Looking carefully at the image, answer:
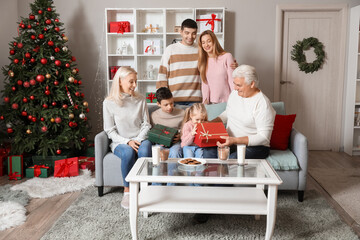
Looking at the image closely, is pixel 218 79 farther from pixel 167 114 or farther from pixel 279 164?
pixel 279 164

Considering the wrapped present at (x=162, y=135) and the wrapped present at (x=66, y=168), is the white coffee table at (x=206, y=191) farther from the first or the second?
the wrapped present at (x=66, y=168)

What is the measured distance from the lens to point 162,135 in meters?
2.89

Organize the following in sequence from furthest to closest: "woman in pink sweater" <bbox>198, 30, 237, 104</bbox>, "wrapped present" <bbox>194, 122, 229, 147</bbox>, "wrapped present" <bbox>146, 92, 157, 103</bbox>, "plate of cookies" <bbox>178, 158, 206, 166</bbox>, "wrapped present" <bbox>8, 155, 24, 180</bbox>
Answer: "wrapped present" <bbox>146, 92, 157, 103</bbox>, "wrapped present" <bbox>8, 155, 24, 180</bbox>, "woman in pink sweater" <bbox>198, 30, 237, 104</bbox>, "wrapped present" <bbox>194, 122, 229, 147</bbox>, "plate of cookies" <bbox>178, 158, 206, 166</bbox>

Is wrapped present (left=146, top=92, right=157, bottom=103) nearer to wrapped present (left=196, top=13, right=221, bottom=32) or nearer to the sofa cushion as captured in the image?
wrapped present (left=196, top=13, right=221, bottom=32)

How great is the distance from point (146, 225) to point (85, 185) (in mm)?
1083

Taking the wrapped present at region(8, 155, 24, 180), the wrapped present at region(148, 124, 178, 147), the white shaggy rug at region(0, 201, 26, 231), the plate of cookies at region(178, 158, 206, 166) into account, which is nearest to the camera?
the plate of cookies at region(178, 158, 206, 166)

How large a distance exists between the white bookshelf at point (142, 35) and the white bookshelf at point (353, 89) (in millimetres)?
1677

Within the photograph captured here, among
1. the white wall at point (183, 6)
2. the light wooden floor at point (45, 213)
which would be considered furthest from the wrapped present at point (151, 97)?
the light wooden floor at point (45, 213)

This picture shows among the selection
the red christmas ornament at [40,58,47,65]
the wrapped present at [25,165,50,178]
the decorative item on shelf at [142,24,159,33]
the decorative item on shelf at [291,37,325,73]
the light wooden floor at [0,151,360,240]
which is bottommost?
the light wooden floor at [0,151,360,240]

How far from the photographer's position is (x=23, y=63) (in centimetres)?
367

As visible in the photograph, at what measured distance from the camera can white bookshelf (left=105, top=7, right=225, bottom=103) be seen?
14.5ft

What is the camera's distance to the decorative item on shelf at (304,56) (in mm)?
4547

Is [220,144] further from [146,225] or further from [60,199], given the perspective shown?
[60,199]

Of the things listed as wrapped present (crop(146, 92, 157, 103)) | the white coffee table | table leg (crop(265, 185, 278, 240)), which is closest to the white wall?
wrapped present (crop(146, 92, 157, 103))
